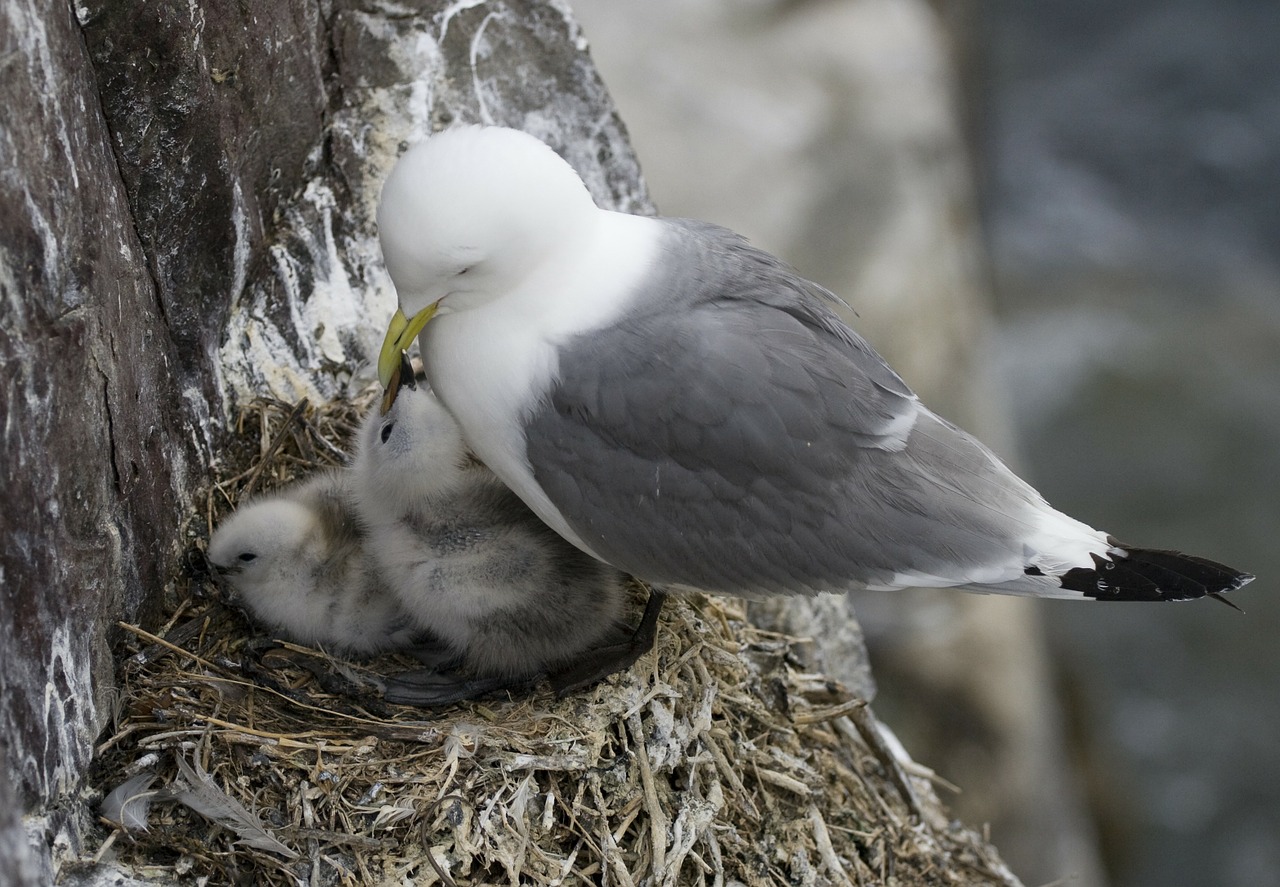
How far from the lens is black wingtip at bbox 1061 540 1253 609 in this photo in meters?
2.57

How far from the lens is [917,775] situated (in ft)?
11.7

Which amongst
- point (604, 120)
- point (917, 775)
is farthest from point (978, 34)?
point (917, 775)

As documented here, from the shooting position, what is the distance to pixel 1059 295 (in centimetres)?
948

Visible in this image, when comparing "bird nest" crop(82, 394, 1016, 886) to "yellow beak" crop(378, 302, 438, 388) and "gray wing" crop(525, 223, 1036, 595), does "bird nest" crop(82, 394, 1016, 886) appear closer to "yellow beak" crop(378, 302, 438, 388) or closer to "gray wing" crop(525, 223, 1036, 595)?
"gray wing" crop(525, 223, 1036, 595)

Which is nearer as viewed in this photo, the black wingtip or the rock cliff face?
the rock cliff face

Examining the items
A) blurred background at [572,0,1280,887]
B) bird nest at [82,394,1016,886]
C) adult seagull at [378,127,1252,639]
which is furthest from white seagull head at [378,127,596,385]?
blurred background at [572,0,1280,887]

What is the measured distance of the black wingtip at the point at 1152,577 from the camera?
257 centimetres

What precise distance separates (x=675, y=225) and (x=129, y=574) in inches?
52.0

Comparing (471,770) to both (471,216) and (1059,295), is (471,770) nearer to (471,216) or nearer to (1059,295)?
(471,216)

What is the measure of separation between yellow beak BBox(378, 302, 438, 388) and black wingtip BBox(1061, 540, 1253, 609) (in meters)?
1.37

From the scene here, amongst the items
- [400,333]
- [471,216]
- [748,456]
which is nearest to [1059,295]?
[748,456]

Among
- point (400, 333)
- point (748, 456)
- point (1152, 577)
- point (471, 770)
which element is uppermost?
point (400, 333)

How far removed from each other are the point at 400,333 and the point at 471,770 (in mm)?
875

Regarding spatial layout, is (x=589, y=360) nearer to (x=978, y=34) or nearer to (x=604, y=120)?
(x=604, y=120)
